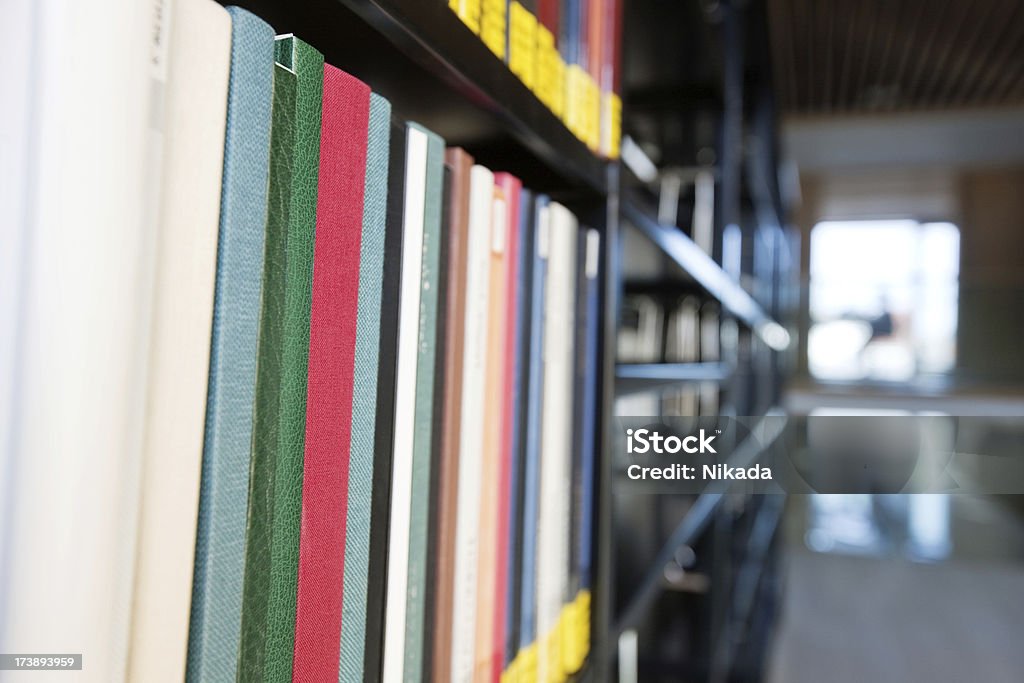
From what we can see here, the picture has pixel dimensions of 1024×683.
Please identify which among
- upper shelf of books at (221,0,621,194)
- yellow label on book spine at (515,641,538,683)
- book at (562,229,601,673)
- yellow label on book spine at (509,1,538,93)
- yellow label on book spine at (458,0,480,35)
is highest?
yellow label on book spine at (509,1,538,93)

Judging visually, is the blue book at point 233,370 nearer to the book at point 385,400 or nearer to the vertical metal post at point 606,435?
the book at point 385,400

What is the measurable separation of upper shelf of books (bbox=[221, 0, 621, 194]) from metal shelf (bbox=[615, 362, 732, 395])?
20 cm

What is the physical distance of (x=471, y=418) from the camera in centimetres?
40

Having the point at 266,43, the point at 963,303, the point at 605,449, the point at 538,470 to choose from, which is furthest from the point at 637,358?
the point at 963,303

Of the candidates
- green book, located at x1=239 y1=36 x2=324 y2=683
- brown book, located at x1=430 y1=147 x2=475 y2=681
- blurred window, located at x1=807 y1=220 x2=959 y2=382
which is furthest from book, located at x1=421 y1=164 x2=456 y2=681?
blurred window, located at x1=807 y1=220 x2=959 y2=382

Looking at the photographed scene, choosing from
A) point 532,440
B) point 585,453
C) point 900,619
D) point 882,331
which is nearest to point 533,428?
Answer: point 532,440

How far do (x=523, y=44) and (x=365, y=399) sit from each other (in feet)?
0.91

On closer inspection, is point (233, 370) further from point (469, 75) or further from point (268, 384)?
point (469, 75)

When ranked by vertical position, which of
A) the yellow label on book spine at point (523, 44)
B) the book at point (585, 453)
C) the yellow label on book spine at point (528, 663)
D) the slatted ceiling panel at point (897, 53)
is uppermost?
the slatted ceiling panel at point (897, 53)

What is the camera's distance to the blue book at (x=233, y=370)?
0.72 ft

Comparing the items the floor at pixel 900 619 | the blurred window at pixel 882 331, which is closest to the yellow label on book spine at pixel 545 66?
the floor at pixel 900 619

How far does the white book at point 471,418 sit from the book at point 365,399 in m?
0.08

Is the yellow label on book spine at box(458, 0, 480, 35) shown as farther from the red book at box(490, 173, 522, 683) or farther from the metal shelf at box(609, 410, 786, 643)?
the metal shelf at box(609, 410, 786, 643)

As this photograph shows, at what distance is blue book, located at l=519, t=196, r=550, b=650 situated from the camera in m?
0.47
